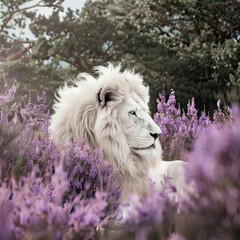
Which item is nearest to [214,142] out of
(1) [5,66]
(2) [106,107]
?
(2) [106,107]

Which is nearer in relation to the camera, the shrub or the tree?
the shrub

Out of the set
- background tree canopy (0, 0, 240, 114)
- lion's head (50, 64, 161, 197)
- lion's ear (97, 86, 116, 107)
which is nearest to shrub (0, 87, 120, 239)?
lion's head (50, 64, 161, 197)

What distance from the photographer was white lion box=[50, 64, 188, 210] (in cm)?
285

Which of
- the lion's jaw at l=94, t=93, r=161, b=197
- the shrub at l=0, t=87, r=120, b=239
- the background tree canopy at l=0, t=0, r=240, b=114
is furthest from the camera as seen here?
the background tree canopy at l=0, t=0, r=240, b=114

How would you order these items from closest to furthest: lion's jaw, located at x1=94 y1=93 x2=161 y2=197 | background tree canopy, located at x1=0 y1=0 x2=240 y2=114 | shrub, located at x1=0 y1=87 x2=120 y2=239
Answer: shrub, located at x1=0 y1=87 x2=120 y2=239, lion's jaw, located at x1=94 y1=93 x2=161 y2=197, background tree canopy, located at x1=0 y1=0 x2=240 y2=114

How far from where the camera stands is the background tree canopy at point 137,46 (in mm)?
16219

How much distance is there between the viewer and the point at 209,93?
653 inches

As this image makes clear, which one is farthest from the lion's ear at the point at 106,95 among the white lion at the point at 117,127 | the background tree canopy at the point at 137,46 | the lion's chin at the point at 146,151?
the background tree canopy at the point at 137,46

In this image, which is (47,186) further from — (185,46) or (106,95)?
(185,46)

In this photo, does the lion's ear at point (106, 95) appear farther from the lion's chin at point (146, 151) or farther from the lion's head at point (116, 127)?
the lion's chin at point (146, 151)

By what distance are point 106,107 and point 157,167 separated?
0.79 meters

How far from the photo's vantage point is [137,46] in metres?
18.1

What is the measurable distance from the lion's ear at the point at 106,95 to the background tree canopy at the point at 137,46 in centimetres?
1226

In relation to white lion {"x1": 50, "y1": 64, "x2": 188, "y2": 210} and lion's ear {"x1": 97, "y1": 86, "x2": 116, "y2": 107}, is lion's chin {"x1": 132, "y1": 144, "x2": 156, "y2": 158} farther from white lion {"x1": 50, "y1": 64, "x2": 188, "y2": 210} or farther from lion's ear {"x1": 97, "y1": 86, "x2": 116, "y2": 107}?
lion's ear {"x1": 97, "y1": 86, "x2": 116, "y2": 107}
